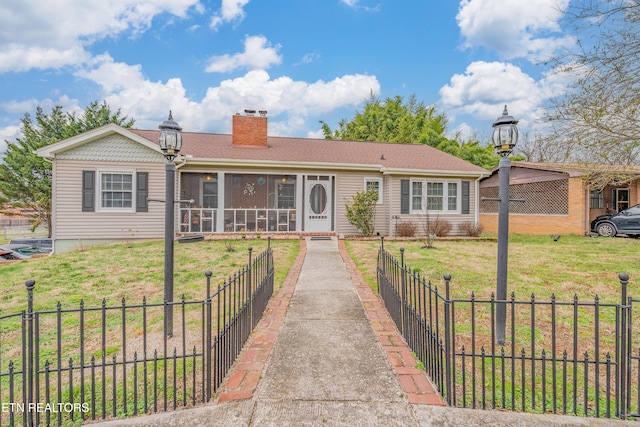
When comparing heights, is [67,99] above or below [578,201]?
above

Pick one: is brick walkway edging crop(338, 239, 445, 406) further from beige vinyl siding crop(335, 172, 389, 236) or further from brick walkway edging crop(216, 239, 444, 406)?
beige vinyl siding crop(335, 172, 389, 236)

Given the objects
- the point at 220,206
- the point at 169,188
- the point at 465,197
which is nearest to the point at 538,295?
the point at 169,188

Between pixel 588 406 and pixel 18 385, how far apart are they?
4.99 metres

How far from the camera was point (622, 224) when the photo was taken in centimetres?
1380

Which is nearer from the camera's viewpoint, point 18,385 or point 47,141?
point 18,385

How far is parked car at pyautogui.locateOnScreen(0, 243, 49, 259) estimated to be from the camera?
1155 cm

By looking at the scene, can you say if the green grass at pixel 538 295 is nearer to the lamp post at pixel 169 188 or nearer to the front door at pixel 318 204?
the front door at pixel 318 204

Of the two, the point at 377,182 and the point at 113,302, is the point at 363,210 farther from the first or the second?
the point at 113,302

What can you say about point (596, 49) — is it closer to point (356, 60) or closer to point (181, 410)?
point (181, 410)

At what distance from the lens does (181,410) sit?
239 cm

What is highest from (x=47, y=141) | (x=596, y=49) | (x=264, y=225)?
(x=47, y=141)

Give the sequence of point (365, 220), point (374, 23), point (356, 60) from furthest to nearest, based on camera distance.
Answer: point (356, 60), point (374, 23), point (365, 220)

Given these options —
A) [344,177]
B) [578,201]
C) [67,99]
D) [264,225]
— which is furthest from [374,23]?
[67,99]

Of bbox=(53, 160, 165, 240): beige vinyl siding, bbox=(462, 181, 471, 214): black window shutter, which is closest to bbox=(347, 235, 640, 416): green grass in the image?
bbox=(462, 181, 471, 214): black window shutter
